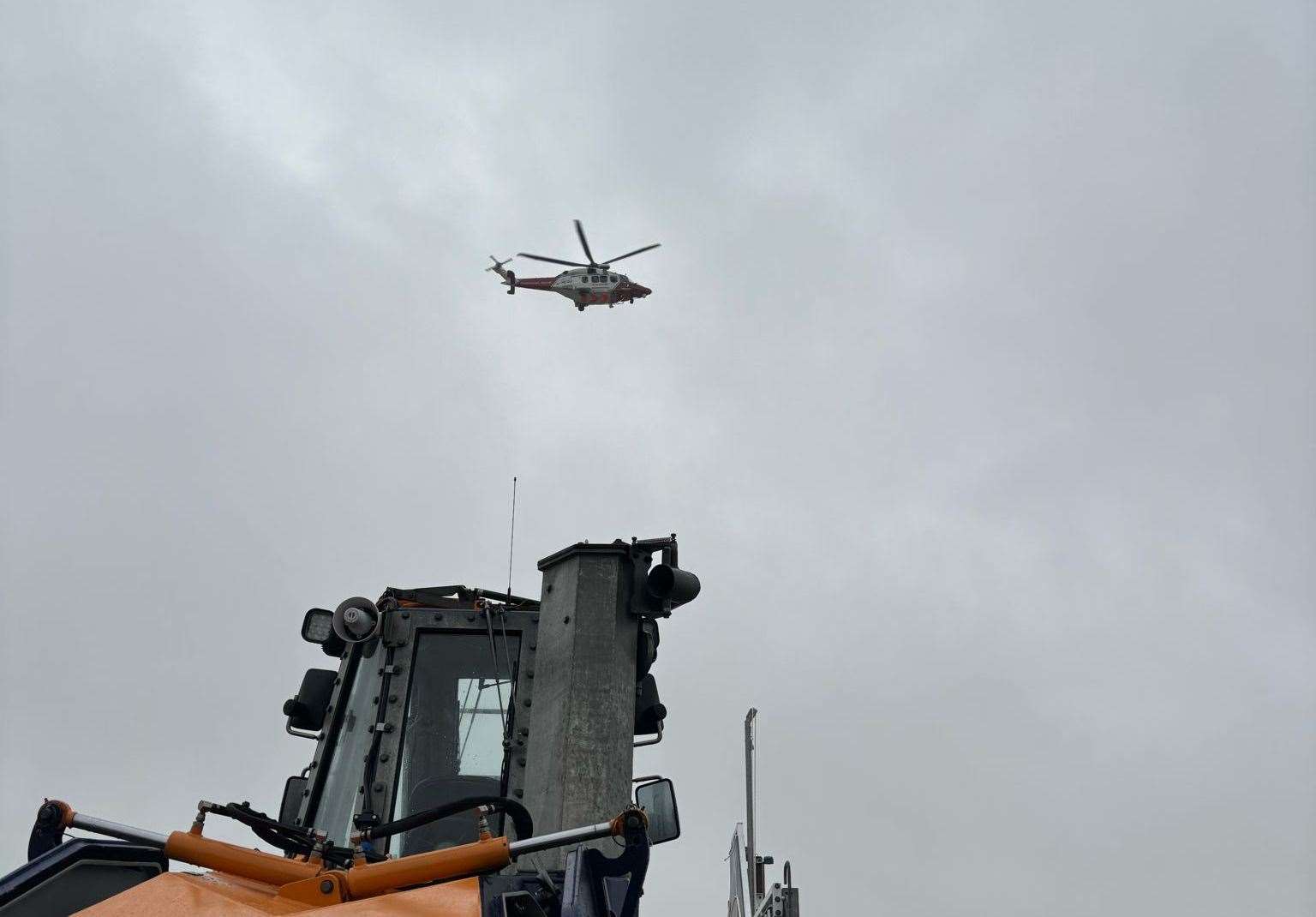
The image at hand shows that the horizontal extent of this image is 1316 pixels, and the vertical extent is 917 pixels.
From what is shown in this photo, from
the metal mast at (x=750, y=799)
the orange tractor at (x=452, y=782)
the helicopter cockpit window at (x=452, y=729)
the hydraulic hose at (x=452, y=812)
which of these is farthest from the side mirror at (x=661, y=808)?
the metal mast at (x=750, y=799)

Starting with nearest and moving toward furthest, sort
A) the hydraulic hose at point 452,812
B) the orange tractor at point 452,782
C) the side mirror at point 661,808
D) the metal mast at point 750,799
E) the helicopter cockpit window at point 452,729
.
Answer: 1. the orange tractor at point 452,782
2. the hydraulic hose at point 452,812
3. the side mirror at point 661,808
4. the helicopter cockpit window at point 452,729
5. the metal mast at point 750,799

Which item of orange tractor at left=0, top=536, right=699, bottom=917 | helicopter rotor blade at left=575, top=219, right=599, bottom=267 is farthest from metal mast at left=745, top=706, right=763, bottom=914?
helicopter rotor blade at left=575, top=219, right=599, bottom=267

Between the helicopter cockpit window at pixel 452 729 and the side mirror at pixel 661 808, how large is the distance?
3.93ft

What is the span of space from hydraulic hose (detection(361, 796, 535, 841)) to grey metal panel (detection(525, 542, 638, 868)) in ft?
1.64

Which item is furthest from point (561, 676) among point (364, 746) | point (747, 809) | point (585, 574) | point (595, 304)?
point (595, 304)

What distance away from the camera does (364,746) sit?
6.21 metres

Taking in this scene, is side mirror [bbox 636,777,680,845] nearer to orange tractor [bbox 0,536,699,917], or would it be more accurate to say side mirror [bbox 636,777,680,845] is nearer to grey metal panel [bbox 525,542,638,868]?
orange tractor [bbox 0,536,699,917]

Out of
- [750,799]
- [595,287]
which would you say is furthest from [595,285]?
[750,799]

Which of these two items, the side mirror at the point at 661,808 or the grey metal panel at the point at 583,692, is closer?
the side mirror at the point at 661,808

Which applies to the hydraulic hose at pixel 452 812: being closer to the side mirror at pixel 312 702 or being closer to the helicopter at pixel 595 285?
the side mirror at pixel 312 702

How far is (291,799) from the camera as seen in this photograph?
21.8 feet

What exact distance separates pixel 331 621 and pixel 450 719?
0.83m

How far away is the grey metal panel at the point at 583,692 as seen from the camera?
4992 mm

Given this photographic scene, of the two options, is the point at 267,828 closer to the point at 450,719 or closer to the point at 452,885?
the point at 452,885
